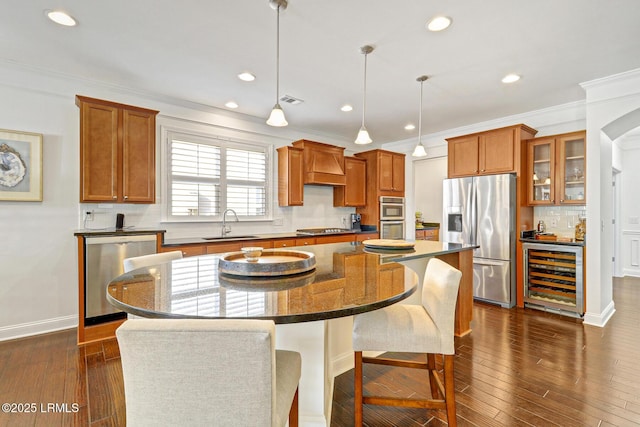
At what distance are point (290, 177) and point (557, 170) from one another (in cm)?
369

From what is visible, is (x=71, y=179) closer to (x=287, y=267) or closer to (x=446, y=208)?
(x=287, y=267)

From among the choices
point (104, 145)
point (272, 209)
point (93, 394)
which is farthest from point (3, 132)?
point (272, 209)

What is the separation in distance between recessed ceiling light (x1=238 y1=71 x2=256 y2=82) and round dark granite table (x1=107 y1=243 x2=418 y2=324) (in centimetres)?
227

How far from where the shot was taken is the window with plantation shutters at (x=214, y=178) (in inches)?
159

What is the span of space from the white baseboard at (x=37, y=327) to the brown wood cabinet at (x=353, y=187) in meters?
4.08

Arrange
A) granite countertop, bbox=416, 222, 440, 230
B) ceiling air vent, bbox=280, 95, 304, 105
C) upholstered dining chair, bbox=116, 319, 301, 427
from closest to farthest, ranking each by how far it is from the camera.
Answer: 1. upholstered dining chair, bbox=116, 319, 301, 427
2. ceiling air vent, bbox=280, 95, 304, 105
3. granite countertop, bbox=416, 222, 440, 230

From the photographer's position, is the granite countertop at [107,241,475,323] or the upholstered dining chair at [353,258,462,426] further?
the upholstered dining chair at [353,258,462,426]

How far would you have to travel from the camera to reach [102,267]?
295cm

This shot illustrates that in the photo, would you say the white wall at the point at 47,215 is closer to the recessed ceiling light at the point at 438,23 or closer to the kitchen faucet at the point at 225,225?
the kitchen faucet at the point at 225,225

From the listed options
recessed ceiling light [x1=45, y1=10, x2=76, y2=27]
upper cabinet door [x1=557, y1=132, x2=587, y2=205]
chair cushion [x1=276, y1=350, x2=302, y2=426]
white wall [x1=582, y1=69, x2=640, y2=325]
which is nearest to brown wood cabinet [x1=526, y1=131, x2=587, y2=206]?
upper cabinet door [x1=557, y1=132, x2=587, y2=205]

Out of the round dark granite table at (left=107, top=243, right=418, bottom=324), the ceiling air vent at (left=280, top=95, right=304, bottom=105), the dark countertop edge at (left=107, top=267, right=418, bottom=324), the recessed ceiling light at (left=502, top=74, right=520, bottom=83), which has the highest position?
the ceiling air vent at (left=280, top=95, right=304, bottom=105)

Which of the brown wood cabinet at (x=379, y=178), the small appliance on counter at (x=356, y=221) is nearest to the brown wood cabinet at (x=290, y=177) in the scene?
the small appliance on counter at (x=356, y=221)

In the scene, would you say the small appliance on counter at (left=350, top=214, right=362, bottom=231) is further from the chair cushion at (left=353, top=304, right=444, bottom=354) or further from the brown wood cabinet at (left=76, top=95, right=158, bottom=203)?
the chair cushion at (left=353, top=304, right=444, bottom=354)

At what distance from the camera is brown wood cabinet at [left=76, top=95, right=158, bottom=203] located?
3066mm
